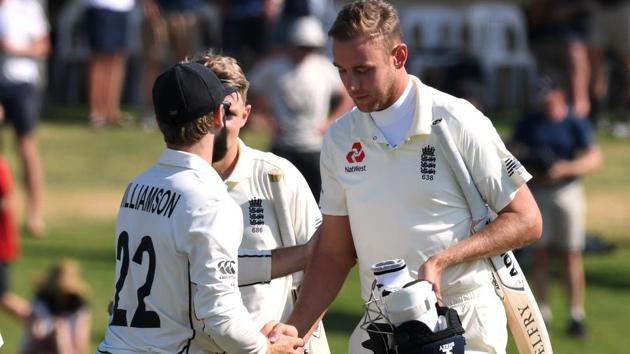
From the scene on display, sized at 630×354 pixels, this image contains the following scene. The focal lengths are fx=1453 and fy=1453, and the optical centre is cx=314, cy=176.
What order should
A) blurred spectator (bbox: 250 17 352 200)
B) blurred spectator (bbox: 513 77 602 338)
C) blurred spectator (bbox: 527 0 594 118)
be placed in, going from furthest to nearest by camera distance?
blurred spectator (bbox: 527 0 594 118) → blurred spectator (bbox: 250 17 352 200) → blurred spectator (bbox: 513 77 602 338)

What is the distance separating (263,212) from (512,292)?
3.62ft

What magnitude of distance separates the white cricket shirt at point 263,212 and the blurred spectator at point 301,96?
274 inches

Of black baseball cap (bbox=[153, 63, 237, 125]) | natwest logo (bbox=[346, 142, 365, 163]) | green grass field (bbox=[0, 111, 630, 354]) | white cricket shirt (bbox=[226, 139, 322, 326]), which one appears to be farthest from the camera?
green grass field (bbox=[0, 111, 630, 354])

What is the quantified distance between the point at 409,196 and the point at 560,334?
7.74 meters

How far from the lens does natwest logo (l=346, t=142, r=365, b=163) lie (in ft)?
18.2

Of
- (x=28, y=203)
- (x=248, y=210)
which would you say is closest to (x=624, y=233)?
(x=28, y=203)

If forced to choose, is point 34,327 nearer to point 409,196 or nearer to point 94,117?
point 409,196

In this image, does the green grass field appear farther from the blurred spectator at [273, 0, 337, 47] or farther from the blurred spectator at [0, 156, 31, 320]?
the blurred spectator at [273, 0, 337, 47]

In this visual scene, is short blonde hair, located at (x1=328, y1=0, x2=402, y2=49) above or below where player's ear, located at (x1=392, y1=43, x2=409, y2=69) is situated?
above

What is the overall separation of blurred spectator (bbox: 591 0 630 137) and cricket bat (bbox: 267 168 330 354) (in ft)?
47.4

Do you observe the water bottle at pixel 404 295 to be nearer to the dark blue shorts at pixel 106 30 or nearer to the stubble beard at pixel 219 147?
the stubble beard at pixel 219 147

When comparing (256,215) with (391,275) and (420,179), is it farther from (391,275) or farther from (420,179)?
(391,275)

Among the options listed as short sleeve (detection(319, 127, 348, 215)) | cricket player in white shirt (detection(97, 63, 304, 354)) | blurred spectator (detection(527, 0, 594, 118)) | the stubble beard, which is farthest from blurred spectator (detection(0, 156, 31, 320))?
blurred spectator (detection(527, 0, 594, 118))

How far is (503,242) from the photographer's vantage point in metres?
5.36
